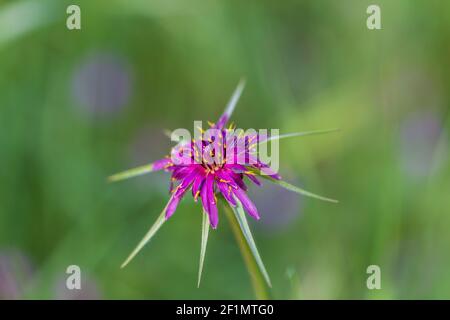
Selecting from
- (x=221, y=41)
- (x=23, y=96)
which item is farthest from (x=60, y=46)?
(x=221, y=41)

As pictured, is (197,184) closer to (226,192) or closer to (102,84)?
(226,192)

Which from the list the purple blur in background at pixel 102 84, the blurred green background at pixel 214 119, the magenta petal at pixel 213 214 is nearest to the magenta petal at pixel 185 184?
the magenta petal at pixel 213 214

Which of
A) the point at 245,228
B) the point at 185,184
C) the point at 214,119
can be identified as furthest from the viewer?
the point at 214,119

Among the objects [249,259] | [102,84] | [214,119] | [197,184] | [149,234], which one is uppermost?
[102,84]

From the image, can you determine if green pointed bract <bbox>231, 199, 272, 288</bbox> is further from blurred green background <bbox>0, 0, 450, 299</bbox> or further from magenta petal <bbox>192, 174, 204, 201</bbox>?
blurred green background <bbox>0, 0, 450, 299</bbox>

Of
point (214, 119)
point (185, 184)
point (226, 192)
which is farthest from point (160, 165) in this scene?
point (214, 119)

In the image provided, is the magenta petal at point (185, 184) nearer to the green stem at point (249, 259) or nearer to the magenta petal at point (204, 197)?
the magenta petal at point (204, 197)

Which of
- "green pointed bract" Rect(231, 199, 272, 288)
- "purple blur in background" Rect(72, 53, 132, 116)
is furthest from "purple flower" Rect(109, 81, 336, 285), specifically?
"purple blur in background" Rect(72, 53, 132, 116)

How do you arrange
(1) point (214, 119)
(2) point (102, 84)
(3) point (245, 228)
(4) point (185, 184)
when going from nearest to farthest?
1. (3) point (245, 228)
2. (4) point (185, 184)
3. (1) point (214, 119)
4. (2) point (102, 84)

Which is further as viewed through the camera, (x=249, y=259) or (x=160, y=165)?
(x=160, y=165)
